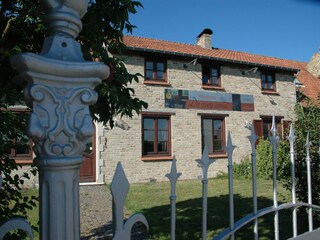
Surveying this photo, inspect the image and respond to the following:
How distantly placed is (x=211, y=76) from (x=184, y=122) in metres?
2.93

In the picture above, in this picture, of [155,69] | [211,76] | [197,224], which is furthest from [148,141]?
[197,224]

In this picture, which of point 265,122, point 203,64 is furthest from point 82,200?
point 265,122

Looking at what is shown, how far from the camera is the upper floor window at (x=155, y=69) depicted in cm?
1235

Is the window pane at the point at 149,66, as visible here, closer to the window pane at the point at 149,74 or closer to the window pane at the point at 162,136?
the window pane at the point at 149,74

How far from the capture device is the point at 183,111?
12547 mm

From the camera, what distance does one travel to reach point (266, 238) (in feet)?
13.5

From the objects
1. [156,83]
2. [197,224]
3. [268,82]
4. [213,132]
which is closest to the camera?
[197,224]

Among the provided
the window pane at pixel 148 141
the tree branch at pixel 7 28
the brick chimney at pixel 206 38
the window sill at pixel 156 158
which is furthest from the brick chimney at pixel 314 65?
the tree branch at pixel 7 28

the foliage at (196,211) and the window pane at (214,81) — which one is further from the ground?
the window pane at (214,81)

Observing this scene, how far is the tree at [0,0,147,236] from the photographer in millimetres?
2225

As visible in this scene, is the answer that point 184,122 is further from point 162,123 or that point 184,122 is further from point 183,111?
point 162,123

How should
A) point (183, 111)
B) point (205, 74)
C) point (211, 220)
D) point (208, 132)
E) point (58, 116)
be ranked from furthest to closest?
1. point (205, 74)
2. point (208, 132)
3. point (183, 111)
4. point (211, 220)
5. point (58, 116)

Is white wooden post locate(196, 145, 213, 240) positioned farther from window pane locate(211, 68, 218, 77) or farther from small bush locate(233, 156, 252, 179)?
window pane locate(211, 68, 218, 77)

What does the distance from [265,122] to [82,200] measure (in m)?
10.7
